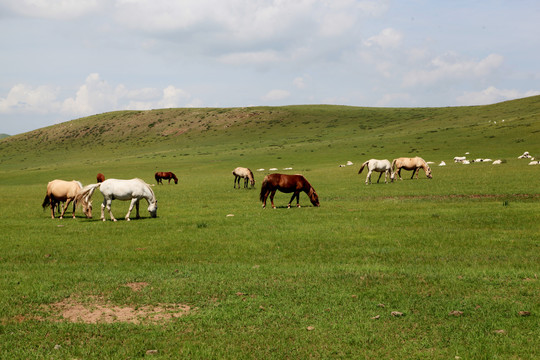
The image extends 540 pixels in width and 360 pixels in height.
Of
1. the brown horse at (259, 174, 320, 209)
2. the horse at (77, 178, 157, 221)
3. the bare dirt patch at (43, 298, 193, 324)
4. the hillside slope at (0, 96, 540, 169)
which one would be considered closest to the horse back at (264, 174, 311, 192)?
the brown horse at (259, 174, 320, 209)

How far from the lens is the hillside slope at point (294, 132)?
7088 centimetres

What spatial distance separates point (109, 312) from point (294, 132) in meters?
A: 110

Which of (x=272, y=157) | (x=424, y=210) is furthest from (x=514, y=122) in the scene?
(x=424, y=210)

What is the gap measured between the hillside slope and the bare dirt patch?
189 feet

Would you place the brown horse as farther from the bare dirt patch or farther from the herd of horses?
the bare dirt patch

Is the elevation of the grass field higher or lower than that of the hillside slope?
lower

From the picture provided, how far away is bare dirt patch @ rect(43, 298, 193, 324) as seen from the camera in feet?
27.6

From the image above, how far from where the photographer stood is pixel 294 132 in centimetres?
11694

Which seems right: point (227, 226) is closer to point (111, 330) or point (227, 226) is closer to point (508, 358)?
point (111, 330)

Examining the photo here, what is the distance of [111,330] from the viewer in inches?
311

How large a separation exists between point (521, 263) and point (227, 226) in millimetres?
10798

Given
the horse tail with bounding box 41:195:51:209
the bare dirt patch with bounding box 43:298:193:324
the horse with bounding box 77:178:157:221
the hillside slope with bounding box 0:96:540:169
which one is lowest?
the bare dirt patch with bounding box 43:298:193:324

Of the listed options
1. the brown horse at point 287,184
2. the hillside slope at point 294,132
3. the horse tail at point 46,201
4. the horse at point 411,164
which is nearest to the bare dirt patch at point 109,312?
the brown horse at point 287,184

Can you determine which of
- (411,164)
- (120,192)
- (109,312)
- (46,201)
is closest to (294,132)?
(411,164)
